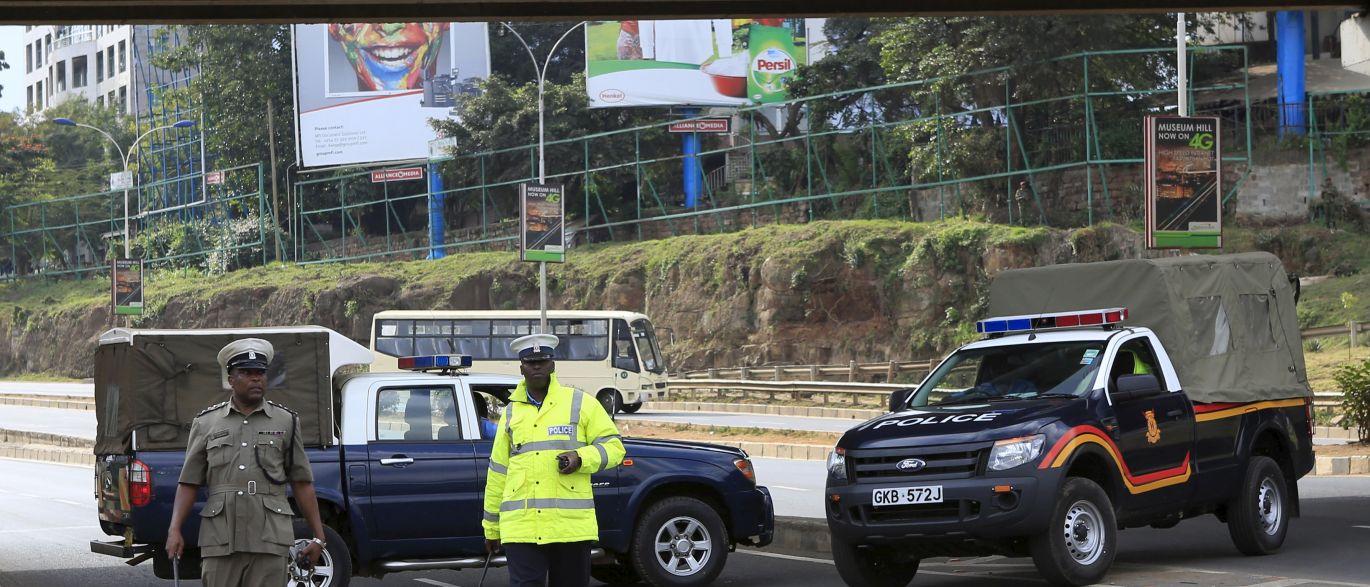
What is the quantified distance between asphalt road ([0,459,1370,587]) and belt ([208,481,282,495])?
555 cm

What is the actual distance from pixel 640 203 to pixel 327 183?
1946cm

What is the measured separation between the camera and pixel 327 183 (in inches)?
2771

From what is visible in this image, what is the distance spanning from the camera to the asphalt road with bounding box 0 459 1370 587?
35.3 ft

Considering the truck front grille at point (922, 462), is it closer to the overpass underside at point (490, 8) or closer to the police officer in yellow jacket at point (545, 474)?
the police officer in yellow jacket at point (545, 474)

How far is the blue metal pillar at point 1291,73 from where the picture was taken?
42.0 metres

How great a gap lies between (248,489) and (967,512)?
491 centimetres

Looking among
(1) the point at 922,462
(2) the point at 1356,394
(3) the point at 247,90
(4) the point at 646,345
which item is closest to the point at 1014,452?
(1) the point at 922,462

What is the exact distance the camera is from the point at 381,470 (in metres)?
10.5

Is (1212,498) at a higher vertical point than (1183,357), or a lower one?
lower

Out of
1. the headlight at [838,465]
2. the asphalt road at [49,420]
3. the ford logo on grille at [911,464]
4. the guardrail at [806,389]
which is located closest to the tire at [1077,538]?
the ford logo on grille at [911,464]

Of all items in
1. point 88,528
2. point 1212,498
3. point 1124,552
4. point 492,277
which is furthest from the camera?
point 492,277

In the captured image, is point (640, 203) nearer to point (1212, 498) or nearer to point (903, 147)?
point (903, 147)

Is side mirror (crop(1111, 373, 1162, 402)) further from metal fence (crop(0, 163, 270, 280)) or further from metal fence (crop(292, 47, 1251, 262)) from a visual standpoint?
metal fence (crop(0, 163, 270, 280))

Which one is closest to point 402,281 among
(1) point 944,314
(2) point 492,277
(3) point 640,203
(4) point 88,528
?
(2) point 492,277
